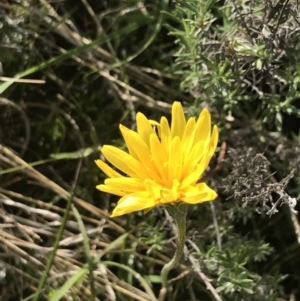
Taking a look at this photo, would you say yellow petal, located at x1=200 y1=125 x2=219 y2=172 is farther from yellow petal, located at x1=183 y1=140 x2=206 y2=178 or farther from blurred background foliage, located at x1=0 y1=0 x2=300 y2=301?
blurred background foliage, located at x1=0 y1=0 x2=300 y2=301

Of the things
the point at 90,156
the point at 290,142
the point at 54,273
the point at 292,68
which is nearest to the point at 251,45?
the point at 292,68

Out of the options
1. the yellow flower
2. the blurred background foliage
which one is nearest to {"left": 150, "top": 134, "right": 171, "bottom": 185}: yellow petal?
the yellow flower

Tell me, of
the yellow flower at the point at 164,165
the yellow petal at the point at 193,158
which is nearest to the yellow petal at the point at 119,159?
the yellow flower at the point at 164,165

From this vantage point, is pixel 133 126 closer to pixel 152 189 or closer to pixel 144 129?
pixel 144 129

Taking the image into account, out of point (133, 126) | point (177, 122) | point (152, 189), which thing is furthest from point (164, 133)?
point (133, 126)

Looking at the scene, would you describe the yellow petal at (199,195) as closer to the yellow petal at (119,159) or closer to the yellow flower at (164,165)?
the yellow flower at (164,165)

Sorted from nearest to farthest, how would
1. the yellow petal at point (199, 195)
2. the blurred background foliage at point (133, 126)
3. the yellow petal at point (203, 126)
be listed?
the yellow petal at point (199, 195) < the yellow petal at point (203, 126) < the blurred background foliage at point (133, 126)
